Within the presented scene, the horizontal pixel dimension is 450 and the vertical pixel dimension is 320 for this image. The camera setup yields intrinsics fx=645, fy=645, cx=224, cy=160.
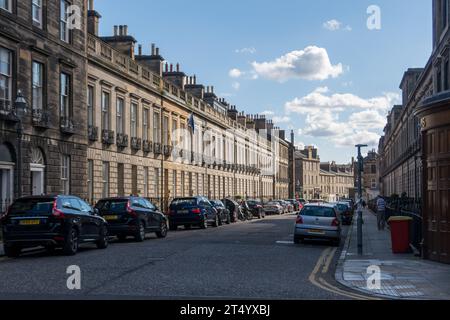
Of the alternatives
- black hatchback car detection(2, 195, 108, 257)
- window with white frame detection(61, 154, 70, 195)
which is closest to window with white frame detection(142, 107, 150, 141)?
window with white frame detection(61, 154, 70, 195)

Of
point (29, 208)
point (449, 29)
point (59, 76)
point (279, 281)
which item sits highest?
point (449, 29)

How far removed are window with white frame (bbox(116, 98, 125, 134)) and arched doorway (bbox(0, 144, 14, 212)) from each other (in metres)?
13.7

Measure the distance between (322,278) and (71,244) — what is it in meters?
7.43

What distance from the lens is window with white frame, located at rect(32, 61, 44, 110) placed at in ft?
93.7

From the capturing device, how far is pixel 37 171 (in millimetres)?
28656

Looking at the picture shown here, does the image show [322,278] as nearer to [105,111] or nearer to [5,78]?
[5,78]

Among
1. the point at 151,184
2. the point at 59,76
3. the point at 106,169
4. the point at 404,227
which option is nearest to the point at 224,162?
the point at 151,184

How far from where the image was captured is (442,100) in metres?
15.1

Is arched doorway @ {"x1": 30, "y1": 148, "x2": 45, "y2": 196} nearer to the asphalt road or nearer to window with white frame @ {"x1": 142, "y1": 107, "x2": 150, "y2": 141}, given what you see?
the asphalt road

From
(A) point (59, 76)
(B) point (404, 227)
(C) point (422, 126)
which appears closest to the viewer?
(C) point (422, 126)

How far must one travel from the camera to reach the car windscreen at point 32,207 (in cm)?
1723

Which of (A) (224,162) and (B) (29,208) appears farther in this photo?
(A) (224,162)
